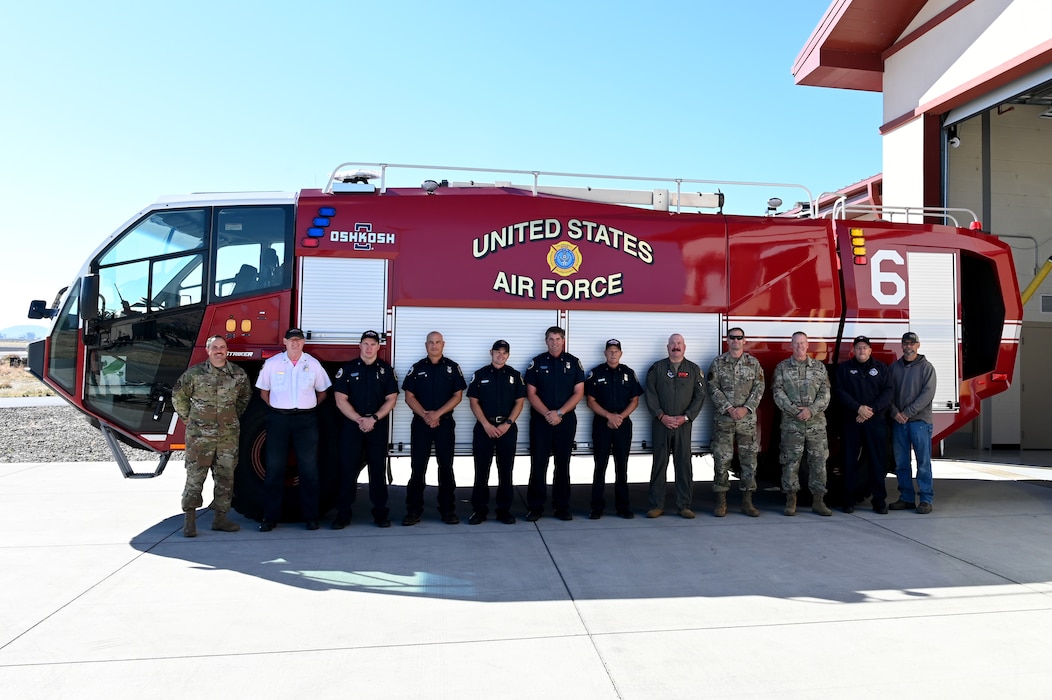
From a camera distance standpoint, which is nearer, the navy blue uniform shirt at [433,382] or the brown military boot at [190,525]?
the brown military boot at [190,525]

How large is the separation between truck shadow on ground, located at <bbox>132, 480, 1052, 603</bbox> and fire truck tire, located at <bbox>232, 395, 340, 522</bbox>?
21 centimetres

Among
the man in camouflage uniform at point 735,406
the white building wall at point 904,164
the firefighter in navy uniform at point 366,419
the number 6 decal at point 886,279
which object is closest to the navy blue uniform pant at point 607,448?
the man in camouflage uniform at point 735,406

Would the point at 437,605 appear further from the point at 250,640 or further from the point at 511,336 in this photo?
the point at 511,336

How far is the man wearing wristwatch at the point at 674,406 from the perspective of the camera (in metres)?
6.76

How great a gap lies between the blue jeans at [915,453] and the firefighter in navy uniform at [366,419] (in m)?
5.20

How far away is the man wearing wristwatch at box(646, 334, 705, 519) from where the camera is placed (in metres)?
6.76

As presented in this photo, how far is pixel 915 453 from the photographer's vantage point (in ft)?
23.9

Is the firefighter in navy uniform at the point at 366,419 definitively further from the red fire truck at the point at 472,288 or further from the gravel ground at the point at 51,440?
the gravel ground at the point at 51,440

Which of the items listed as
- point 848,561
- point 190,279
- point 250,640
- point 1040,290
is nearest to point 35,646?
point 250,640

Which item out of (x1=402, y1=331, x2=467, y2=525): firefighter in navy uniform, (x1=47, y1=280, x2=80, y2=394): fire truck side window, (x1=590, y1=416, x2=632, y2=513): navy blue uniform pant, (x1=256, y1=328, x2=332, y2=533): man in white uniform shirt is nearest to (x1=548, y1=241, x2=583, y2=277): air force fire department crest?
(x1=402, y1=331, x2=467, y2=525): firefighter in navy uniform

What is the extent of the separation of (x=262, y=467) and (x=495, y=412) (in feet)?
7.38

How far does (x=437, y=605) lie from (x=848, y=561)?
10.8 feet

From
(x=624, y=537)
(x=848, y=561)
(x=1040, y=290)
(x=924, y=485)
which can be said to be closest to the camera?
(x=848, y=561)

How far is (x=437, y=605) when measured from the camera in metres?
4.52
